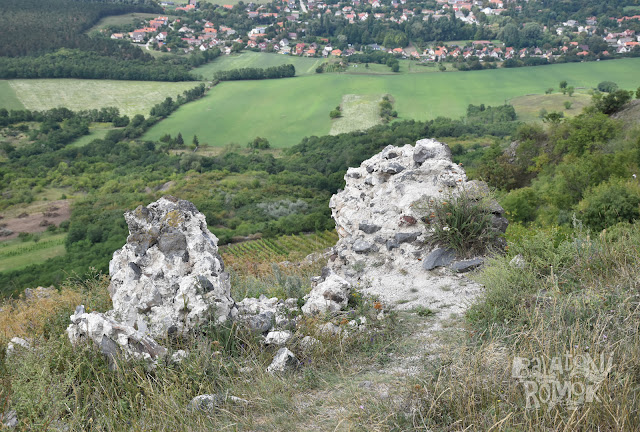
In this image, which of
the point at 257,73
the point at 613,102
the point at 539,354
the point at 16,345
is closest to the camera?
the point at 539,354

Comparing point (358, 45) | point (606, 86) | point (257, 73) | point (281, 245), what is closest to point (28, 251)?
point (281, 245)

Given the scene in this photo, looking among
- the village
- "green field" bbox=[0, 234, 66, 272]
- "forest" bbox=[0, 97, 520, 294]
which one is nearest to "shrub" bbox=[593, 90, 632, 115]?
"forest" bbox=[0, 97, 520, 294]

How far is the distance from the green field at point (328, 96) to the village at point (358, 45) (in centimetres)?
1198

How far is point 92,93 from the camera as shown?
314ft

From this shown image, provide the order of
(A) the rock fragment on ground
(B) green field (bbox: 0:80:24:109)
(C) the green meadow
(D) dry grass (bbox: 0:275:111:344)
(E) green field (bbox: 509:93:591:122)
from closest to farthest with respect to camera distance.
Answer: (A) the rock fragment on ground → (D) dry grass (bbox: 0:275:111:344) → (C) the green meadow → (E) green field (bbox: 509:93:591:122) → (B) green field (bbox: 0:80:24:109)

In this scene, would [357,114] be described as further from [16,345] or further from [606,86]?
[16,345]

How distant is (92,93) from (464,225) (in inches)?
4074

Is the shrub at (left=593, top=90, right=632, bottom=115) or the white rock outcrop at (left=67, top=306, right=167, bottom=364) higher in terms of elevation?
the white rock outcrop at (left=67, top=306, right=167, bottom=364)

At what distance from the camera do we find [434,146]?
9141 mm

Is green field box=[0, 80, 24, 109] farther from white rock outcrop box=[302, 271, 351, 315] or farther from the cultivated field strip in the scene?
white rock outcrop box=[302, 271, 351, 315]

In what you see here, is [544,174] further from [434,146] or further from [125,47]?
[125,47]

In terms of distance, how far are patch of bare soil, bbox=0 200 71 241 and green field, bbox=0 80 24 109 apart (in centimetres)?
3338

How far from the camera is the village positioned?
10862 cm

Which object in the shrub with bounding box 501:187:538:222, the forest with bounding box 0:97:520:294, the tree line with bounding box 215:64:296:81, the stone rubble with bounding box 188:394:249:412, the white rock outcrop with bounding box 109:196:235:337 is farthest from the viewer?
the tree line with bounding box 215:64:296:81
